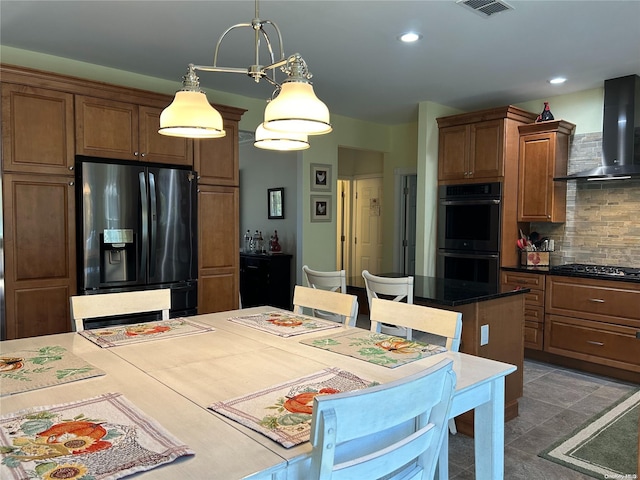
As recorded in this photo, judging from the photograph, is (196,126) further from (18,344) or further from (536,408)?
(536,408)

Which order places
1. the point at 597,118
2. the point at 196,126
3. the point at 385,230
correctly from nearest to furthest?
1. the point at 196,126
2. the point at 597,118
3. the point at 385,230

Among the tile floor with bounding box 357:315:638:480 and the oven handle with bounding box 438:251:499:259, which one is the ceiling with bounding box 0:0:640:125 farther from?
the tile floor with bounding box 357:315:638:480

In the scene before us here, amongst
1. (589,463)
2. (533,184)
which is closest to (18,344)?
(589,463)

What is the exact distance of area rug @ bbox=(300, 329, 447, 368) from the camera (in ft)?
5.15

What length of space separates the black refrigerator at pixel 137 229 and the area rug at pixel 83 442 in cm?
215

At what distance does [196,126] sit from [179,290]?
2.05 metres

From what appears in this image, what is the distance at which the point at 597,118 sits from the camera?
14.3 feet

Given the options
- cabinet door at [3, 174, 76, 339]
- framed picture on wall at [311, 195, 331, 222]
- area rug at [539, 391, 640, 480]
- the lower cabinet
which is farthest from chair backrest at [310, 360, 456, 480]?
the lower cabinet

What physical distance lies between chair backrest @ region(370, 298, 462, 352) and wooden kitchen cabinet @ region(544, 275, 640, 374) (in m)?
2.52

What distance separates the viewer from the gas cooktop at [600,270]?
3.78 metres

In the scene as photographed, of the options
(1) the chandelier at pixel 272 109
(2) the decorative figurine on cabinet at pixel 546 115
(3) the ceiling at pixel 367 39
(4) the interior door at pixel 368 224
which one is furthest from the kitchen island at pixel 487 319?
(4) the interior door at pixel 368 224

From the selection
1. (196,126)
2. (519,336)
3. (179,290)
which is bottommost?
(519,336)

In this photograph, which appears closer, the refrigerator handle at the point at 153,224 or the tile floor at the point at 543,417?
the tile floor at the point at 543,417

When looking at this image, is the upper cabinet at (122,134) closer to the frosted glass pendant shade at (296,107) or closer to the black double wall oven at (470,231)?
the frosted glass pendant shade at (296,107)
